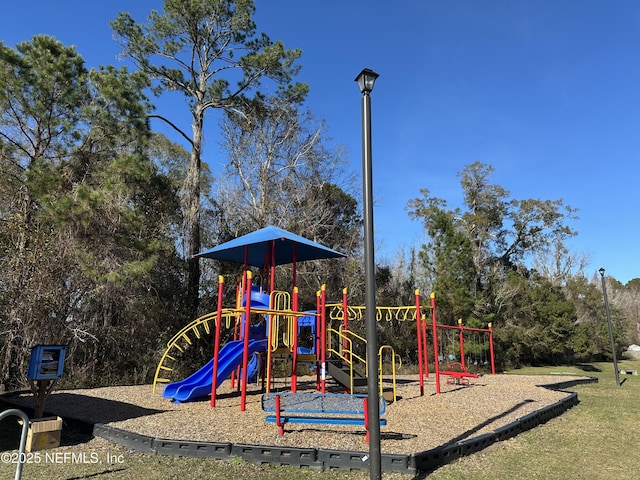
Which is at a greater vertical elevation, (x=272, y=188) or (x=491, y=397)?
(x=272, y=188)

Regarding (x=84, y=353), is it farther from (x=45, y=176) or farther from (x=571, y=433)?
(x=571, y=433)

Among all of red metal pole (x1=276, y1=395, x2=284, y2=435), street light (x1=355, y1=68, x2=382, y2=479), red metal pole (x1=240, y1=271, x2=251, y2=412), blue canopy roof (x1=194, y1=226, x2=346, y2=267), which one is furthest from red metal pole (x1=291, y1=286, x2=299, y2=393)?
street light (x1=355, y1=68, x2=382, y2=479)

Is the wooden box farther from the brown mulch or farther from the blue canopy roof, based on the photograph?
the blue canopy roof

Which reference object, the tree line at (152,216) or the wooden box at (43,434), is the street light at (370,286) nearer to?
the wooden box at (43,434)

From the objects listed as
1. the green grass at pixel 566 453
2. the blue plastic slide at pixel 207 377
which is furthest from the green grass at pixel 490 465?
the blue plastic slide at pixel 207 377

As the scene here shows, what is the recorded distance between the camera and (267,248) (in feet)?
34.3

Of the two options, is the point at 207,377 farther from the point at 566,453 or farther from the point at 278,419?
the point at 566,453

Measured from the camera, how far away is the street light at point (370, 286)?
3344 millimetres

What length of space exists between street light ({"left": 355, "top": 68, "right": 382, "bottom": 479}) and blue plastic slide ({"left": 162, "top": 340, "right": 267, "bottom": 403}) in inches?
191

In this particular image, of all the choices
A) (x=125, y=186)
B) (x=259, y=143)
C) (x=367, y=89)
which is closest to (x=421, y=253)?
(x=259, y=143)

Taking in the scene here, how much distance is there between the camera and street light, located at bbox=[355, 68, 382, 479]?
334 cm

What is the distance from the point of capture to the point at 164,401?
26.0 ft

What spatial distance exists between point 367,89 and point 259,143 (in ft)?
45.1

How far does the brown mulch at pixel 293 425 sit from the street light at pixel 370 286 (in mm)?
1258
